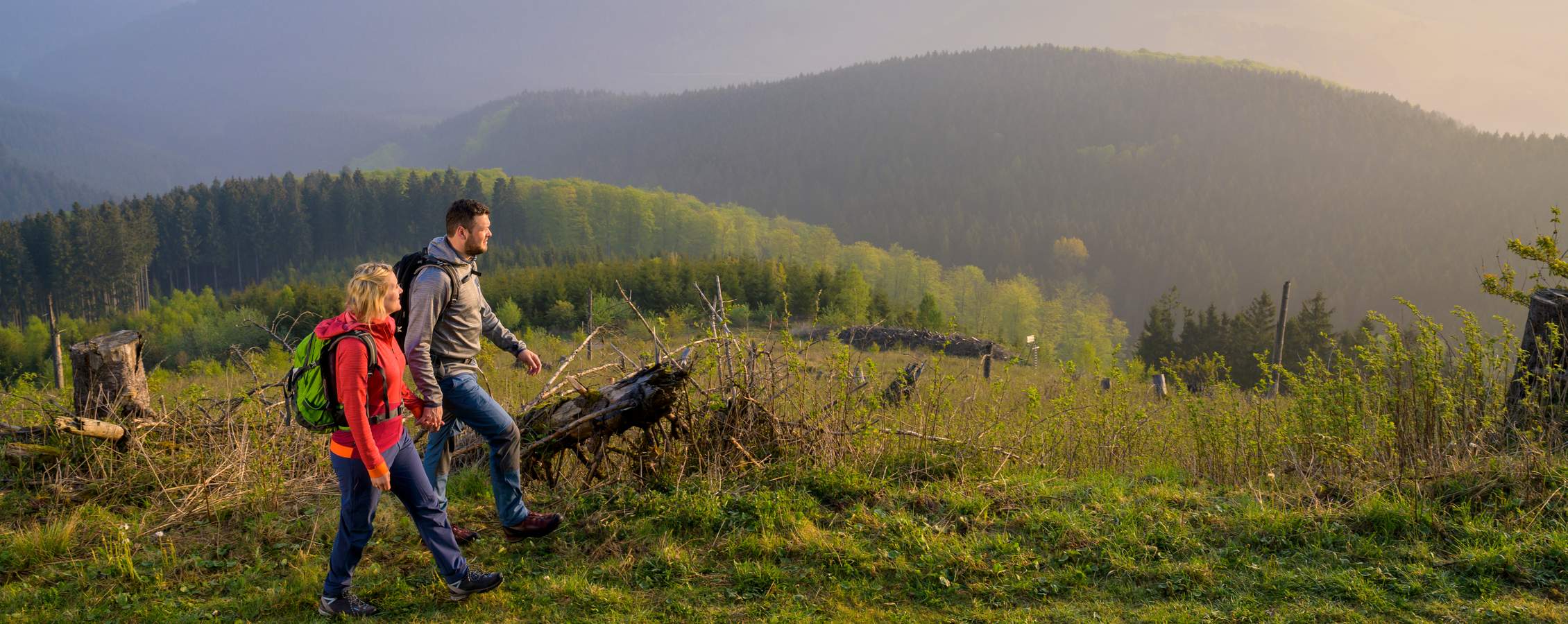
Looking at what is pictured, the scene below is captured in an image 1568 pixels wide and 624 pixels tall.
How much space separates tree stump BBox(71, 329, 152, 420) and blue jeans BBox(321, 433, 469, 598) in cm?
314

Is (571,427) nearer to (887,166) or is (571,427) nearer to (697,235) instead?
(697,235)

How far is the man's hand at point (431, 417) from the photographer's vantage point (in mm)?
4348

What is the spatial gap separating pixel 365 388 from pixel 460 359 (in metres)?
0.85

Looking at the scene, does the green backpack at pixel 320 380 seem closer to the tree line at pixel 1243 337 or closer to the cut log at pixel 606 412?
the cut log at pixel 606 412

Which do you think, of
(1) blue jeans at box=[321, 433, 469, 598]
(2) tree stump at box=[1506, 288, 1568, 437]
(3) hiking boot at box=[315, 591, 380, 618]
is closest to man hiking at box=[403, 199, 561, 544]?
(1) blue jeans at box=[321, 433, 469, 598]

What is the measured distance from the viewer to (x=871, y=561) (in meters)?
4.79

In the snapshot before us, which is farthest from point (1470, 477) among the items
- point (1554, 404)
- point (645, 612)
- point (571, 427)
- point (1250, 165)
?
point (1250, 165)

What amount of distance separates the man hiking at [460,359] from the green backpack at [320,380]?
0.38 meters

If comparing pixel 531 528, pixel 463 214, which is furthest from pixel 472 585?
pixel 463 214

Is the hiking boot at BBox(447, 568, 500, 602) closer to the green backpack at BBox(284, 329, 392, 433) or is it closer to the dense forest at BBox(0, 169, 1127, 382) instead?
the green backpack at BBox(284, 329, 392, 433)

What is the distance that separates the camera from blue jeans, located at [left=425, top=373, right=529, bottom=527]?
182 inches

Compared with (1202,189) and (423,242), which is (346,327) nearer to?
(423,242)

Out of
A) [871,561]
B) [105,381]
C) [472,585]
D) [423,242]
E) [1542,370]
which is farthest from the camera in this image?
[423,242]

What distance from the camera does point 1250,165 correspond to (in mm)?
153250
